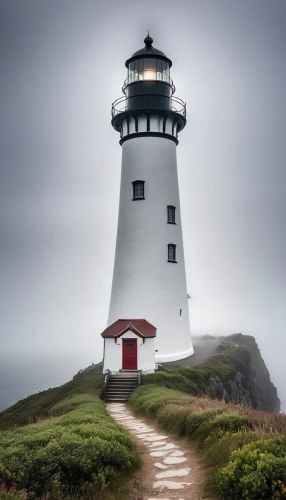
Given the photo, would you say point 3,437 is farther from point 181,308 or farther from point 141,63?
point 141,63

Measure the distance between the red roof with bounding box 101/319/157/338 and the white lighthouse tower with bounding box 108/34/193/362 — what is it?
1.38 meters

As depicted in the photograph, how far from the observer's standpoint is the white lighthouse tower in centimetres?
2783

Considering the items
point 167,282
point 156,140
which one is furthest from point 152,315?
point 156,140

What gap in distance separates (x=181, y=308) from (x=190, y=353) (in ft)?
13.3

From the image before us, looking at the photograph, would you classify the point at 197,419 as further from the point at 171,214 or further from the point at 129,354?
the point at 171,214

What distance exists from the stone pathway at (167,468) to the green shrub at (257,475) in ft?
2.66

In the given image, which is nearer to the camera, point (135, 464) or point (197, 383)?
point (135, 464)

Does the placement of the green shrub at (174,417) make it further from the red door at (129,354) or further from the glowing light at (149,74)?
the glowing light at (149,74)

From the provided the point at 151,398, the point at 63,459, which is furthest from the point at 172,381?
the point at 63,459

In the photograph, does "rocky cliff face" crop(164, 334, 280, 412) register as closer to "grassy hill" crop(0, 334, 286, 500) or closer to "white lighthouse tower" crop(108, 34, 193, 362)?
"white lighthouse tower" crop(108, 34, 193, 362)

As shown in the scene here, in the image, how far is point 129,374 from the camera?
22.5 m

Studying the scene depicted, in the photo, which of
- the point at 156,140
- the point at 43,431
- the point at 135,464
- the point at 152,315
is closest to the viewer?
the point at 135,464

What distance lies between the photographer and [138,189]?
1159 inches

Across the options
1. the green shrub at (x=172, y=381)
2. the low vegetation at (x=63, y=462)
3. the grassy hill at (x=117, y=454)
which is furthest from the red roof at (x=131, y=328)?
the low vegetation at (x=63, y=462)
